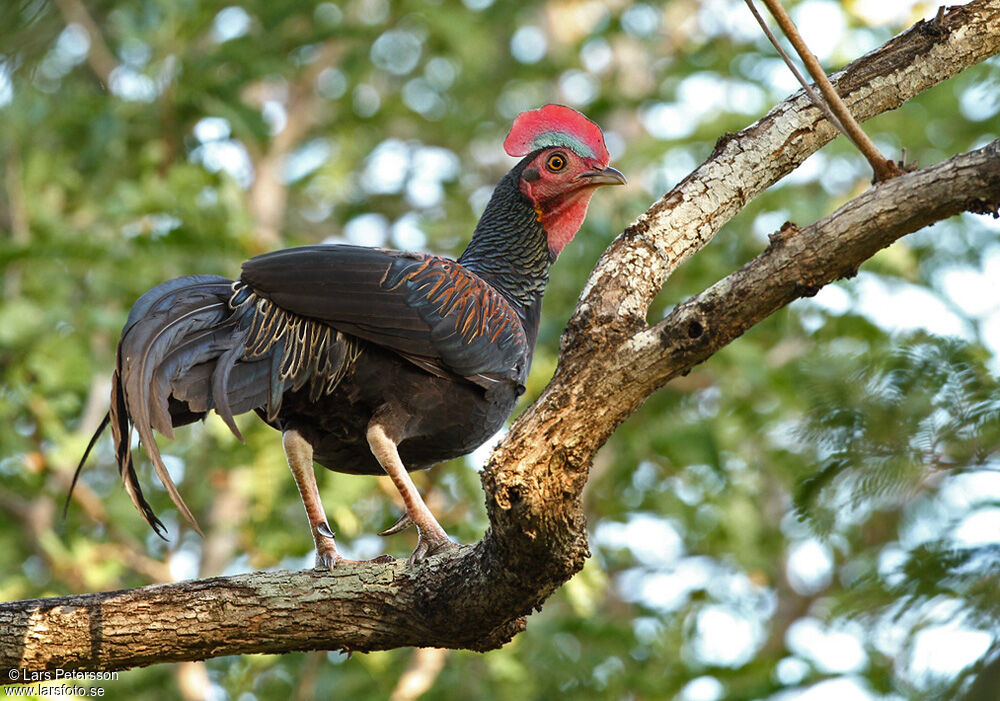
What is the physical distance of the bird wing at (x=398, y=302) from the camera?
4.61 metres

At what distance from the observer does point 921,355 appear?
13.2ft

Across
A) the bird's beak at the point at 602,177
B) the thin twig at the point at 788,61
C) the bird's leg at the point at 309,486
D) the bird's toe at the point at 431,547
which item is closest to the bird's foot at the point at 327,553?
the bird's leg at the point at 309,486

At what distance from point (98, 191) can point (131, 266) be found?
2529mm

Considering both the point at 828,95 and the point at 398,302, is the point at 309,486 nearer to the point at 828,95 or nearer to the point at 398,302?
the point at 398,302

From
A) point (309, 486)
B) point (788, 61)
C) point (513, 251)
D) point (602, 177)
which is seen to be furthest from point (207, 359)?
point (788, 61)

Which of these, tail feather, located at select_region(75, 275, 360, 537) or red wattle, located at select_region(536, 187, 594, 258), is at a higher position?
red wattle, located at select_region(536, 187, 594, 258)

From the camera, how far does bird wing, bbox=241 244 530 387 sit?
461 centimetres

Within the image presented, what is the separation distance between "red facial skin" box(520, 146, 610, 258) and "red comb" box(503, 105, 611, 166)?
55 mm

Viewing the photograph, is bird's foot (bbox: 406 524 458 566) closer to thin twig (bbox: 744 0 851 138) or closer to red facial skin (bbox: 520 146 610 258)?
red facial skin (bbox: 520 146 610 258)

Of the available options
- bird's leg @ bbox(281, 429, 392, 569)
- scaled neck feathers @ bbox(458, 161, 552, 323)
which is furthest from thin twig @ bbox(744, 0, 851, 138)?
bird's leg @ bbox(281, 429, 392, 569)

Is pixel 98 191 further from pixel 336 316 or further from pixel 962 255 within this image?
pixel 962 255

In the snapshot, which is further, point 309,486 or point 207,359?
point 309,486

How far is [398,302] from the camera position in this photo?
4.70m

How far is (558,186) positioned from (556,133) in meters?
0.29
